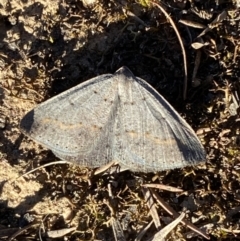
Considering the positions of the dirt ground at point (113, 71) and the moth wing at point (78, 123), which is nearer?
the moth wing at point (78, 123)

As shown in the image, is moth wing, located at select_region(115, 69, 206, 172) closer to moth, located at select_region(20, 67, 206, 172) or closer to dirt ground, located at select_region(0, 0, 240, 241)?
moth, located at select_region(20, 67, 206, 172)

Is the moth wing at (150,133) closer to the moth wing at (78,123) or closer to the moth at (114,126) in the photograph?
the moth at (114,126)

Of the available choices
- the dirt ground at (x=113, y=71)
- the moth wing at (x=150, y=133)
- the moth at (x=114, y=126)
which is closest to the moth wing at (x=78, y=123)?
the moth at (x=114, y=126)

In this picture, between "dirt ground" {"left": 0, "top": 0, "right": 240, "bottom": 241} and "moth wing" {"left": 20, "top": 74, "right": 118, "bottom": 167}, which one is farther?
"dirt ground" {"left": 0, "top": 0, "right": 240, "bottom": 241}

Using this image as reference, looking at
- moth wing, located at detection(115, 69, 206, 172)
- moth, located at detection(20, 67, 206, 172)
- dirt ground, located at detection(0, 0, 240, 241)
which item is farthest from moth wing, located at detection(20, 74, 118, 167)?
dirt ground, located at detection(0, 0, 240, 241)

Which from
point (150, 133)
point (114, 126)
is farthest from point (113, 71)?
point (150, 133)

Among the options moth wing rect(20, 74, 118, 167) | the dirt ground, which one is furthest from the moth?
the dirt ground

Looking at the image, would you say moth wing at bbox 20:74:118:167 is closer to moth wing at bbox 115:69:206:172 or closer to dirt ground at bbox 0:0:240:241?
moth wing at bbox 115:69:206:172

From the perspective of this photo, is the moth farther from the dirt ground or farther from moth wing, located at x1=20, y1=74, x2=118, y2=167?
the dirt ground

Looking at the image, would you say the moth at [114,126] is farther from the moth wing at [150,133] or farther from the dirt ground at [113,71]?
the dirt ground at [113,71]
